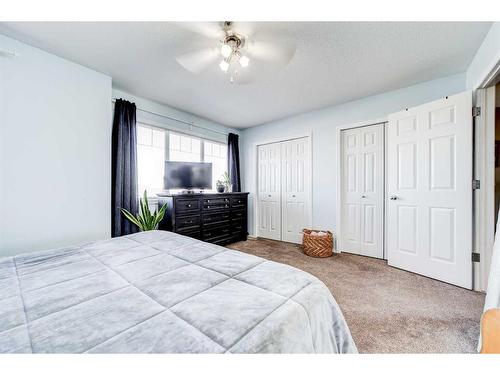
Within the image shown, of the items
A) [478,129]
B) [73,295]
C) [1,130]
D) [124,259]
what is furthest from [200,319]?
[478,129]

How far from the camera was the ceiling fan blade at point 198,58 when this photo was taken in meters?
1.62

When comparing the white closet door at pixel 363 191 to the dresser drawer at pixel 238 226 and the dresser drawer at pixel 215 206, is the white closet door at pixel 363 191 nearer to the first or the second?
the dresser drawer at pixel 238 226

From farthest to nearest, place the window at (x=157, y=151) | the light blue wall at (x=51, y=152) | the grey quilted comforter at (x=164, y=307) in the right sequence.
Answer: the window at (x=157, y=151) < the light blue wall at (x=51, y=152) < the grey quilted comforter at (x=164, y=307)

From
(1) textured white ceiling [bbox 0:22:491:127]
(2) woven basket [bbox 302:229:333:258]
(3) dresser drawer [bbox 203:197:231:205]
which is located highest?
(1) textured white ceiling [bbox 0:22:491:127]

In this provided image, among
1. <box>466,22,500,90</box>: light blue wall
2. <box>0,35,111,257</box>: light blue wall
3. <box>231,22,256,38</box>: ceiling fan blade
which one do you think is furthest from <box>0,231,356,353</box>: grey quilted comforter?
<box>466,22,500,90</box>: light blue wall

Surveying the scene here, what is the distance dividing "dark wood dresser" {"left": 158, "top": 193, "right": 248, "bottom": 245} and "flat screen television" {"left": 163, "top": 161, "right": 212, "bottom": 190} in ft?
0.86

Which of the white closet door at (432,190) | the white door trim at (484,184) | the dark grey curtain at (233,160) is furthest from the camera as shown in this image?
the dark grey curtain at (233,160)

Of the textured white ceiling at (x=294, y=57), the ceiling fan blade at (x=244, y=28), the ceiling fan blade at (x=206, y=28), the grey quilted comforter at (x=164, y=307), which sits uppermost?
the textured white ceiling at (x=294, y=57)

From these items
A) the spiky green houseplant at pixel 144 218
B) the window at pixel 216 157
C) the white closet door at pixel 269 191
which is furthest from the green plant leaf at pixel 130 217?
the white closet door at pixel 269 191

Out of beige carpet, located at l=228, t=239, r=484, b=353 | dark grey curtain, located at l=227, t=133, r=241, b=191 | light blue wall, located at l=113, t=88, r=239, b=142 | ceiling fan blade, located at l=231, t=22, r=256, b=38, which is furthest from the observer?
dark grey curtain, located at l=227, t=133, r=241, b=191

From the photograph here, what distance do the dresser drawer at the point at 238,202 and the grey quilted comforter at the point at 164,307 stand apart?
98.7 inches

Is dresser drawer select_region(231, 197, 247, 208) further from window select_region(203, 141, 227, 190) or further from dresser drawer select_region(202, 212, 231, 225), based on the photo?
window select_region(203, 141, 227, 190)

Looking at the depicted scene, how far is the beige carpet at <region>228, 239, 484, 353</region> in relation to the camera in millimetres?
1336
